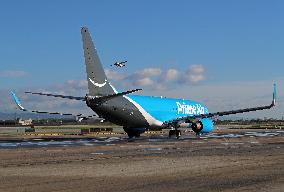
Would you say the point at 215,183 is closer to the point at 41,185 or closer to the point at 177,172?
the point at 177,172

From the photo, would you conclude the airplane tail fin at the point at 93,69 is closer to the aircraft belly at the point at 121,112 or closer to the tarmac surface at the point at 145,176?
the aircraft belly at the point at 121,112

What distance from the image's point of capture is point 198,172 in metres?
20.1

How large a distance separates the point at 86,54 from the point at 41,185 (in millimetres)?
35659

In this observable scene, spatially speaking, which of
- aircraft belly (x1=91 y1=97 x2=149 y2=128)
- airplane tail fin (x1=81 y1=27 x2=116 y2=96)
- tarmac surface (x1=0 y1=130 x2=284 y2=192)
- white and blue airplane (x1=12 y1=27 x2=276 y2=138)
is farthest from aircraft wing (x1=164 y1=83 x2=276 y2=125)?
tarmac surface (x1=0 y1=130 x2=284 y2=192)

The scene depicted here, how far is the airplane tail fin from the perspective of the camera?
5112cm

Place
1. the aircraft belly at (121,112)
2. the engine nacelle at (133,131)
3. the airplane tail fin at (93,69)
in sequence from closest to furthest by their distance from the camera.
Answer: the airplane tail fin at (93,69), the aircraft belly at (121,112), the engine nacelle at (133,131)

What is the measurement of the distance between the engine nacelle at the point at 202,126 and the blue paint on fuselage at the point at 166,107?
3473 millimetres

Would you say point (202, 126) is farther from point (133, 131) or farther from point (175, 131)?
point (133, 131)

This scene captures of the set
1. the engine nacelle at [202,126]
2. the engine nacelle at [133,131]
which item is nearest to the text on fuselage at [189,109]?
the engine nacelle at [202,126]

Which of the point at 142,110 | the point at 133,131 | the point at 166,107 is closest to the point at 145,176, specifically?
the point at 142,110

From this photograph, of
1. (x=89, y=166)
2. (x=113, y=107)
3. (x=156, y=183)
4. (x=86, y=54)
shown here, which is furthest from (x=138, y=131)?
(x=156, y=183)

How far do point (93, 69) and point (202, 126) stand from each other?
764 inches

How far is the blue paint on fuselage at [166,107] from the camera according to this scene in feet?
198

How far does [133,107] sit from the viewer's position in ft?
188
